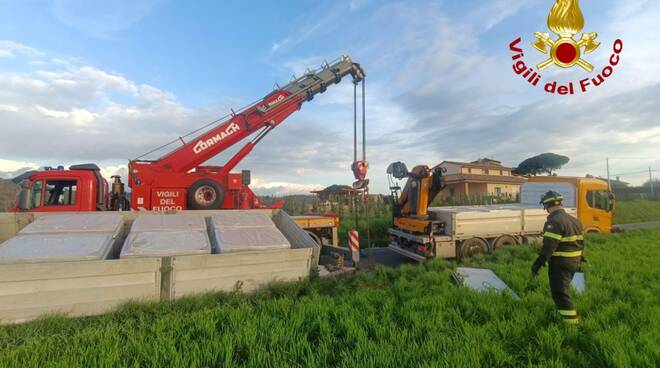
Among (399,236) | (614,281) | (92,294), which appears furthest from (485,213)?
(92,294)

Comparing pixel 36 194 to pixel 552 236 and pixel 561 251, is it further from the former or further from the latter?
pixel 561 251

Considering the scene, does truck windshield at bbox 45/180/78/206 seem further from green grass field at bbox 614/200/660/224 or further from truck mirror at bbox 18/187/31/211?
green grass field at bbox 614/200/660/224

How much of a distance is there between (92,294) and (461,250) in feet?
25.3

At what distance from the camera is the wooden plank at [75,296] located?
3910mm

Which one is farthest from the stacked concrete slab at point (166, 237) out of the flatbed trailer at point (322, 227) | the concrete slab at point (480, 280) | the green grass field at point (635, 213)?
the green grass field at point (635, 213)

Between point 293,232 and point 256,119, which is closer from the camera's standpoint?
point 293,232

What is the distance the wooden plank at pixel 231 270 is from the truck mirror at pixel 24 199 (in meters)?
5.47

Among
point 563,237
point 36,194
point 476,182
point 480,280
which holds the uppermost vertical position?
point 476,182

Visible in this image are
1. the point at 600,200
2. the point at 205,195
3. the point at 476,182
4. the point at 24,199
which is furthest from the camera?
the point at 476,182

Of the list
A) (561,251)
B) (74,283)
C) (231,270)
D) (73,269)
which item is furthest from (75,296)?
(561,251)

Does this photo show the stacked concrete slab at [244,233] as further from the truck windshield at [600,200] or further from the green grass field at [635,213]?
the green grass field at [635,213]

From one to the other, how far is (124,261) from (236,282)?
148cm

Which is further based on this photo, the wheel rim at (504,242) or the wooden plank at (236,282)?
the wheel rim at (504,242)

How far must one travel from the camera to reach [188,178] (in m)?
9.10
